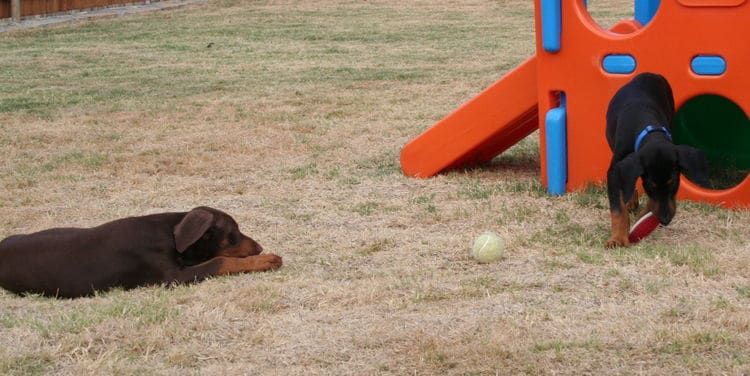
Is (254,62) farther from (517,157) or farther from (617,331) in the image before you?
(617,331)

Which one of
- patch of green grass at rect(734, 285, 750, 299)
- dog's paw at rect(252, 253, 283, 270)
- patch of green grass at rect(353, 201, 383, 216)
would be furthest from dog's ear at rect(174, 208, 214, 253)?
patch of green grass at rect(734, 285, 750, 299)

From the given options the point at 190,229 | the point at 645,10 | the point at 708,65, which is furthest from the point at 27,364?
the point at 645,10

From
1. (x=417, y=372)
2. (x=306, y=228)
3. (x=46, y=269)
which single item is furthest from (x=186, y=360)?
(x=306, y=228)

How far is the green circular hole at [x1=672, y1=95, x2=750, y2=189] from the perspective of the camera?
7.89 metres

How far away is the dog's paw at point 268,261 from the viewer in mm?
5762

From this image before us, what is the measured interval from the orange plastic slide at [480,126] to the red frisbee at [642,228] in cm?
188

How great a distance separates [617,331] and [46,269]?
273 centimetres

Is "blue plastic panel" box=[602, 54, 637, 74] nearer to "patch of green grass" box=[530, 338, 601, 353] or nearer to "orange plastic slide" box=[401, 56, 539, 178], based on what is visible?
"orange plastic slide" box=[401, 56, 539, 178]

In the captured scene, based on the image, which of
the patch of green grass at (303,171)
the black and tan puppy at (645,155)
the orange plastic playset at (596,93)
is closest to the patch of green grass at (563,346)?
the black and tan puppy at (645,155)

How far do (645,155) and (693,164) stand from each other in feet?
0.81

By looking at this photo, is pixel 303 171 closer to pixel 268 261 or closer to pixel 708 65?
pixel 268 261

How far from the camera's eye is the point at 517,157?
899 cm

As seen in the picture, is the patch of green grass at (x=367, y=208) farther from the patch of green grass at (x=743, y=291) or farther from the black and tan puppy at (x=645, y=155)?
the patch of green grass at (x=743, y=291)

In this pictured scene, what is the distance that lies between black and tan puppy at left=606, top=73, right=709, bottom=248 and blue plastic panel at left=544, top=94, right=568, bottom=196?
0.62 m
